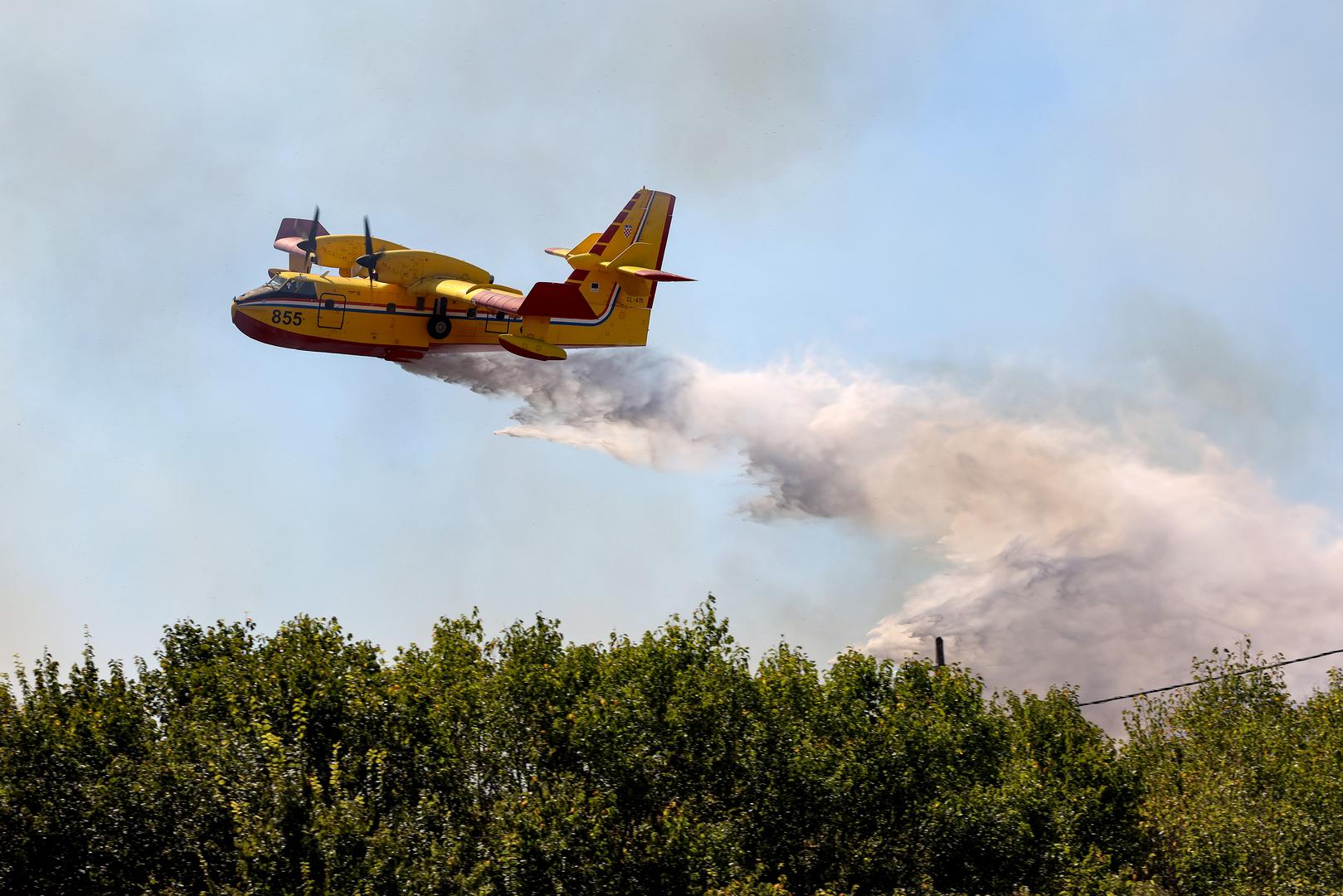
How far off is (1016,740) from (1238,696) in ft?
65.0

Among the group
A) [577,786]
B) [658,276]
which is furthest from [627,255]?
[577,786]

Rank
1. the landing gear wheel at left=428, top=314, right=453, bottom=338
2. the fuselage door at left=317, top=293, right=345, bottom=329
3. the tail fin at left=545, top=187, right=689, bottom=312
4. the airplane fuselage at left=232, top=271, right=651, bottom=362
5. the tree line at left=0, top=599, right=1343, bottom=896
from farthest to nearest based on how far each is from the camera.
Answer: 1. the tail fin at left=545, top=187, right=689, bottom=312
2. the landing gear wheel at left=428, top=314, right=453, bottom=338
3. the fuselage door at left=317, top=293, right=345, bottom=329
4. the airplane fuselage at left=232, top=271, right=651, bottom=362
5. the tree line at left=0, top=599, right=1343, bottom=896

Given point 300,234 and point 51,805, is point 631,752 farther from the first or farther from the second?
point 300,234

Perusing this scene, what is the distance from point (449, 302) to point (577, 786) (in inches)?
877

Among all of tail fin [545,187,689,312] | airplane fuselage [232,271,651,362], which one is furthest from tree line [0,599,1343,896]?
tail fin [545,187,689,312]

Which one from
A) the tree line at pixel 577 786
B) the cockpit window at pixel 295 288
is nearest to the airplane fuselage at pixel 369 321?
the cockpit window at pixel 295 288

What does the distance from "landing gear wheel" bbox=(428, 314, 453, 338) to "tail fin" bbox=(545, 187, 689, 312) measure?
5246mm

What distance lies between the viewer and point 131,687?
137 ft

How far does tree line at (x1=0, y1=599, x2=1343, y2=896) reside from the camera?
111 feet

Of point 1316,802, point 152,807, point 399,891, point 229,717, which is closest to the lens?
point 399,891

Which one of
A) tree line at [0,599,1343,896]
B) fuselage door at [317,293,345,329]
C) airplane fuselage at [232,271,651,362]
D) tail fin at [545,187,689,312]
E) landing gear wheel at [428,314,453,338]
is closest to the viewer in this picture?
tree line at [0,599,1343,896]

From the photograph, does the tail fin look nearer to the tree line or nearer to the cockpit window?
the cockpit window

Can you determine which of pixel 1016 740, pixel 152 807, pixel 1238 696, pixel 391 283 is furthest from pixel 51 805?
pixel 1238 696

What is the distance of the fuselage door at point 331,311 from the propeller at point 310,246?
6816 mm
